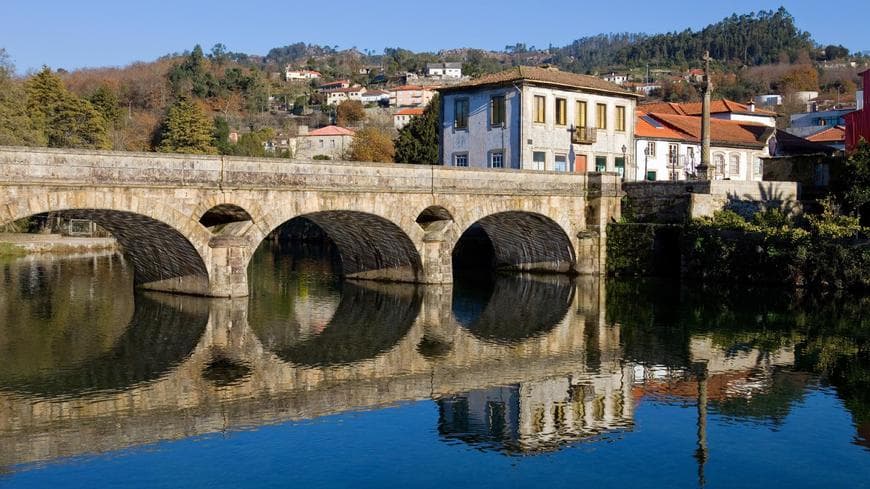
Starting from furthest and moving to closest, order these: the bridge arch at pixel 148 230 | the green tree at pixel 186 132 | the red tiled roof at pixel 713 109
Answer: the green tree at pixel 186 132
the red tiled roof at pixel 713 109
the bridge arch at pixel 148 230

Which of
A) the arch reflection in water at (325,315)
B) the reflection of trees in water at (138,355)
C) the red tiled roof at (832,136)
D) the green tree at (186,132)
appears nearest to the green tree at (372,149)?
the green tree at (186,132)

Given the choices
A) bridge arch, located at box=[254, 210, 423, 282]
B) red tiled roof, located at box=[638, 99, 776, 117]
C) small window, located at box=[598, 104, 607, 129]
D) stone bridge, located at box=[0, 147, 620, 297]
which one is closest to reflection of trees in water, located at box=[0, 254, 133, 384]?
stone bridge, located at box=[0, 147, 620, 297]

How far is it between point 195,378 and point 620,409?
11.0 meters

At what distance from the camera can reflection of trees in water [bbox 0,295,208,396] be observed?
2352cm

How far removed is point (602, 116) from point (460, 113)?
8.11 m

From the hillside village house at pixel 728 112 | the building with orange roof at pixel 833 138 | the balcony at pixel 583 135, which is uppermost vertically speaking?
the hillside village house at pixel 728 112

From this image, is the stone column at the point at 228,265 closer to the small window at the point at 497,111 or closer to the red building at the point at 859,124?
the small window at the point at 497,111

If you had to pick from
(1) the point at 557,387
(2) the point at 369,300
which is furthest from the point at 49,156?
(1) the point at 557,387

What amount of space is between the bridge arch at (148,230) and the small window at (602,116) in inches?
1033

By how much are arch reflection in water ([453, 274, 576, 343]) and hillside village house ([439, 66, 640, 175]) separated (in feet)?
21.2

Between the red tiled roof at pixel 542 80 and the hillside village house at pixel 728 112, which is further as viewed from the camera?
the hillside village house at pixel 728 112

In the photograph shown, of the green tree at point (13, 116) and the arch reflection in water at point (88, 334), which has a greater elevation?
the green tree at point (13, 116)

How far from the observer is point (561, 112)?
2003 inches

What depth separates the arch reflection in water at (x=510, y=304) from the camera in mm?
33584
